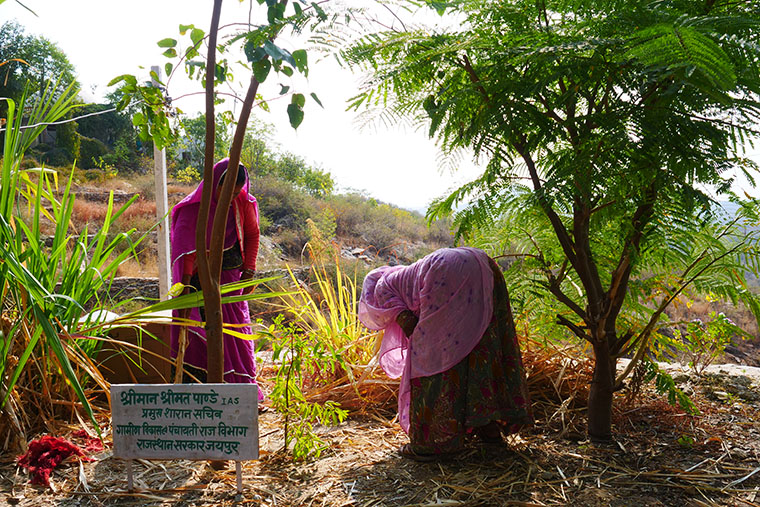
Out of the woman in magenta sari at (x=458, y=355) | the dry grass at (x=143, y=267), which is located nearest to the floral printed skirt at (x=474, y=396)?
the woman in magenta sari at (x=458, y=355)

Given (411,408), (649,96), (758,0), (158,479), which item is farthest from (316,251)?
(758,0)

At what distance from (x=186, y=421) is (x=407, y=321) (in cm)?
93

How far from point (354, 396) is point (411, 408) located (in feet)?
2.79

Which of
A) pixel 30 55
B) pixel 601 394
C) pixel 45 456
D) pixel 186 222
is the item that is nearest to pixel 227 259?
pixel 186 222

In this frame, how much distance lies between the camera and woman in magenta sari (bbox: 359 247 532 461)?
229 centimetres

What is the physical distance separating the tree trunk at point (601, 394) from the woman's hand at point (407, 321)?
0.74 metres

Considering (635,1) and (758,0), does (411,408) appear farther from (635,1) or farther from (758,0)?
(758,0)

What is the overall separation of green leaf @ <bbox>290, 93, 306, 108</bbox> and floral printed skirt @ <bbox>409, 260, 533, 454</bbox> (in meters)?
1.06

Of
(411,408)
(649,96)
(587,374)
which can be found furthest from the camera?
(587,374)

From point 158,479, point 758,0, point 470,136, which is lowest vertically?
point 158,479

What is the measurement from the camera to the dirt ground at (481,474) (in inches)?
77.5

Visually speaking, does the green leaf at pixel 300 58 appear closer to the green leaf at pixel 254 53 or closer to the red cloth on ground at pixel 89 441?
the green leaf at pixel 254 53

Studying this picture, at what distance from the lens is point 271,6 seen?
1569 millimetres

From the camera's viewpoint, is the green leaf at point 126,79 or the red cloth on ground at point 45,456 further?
the red cloth on ground at point 45,456
